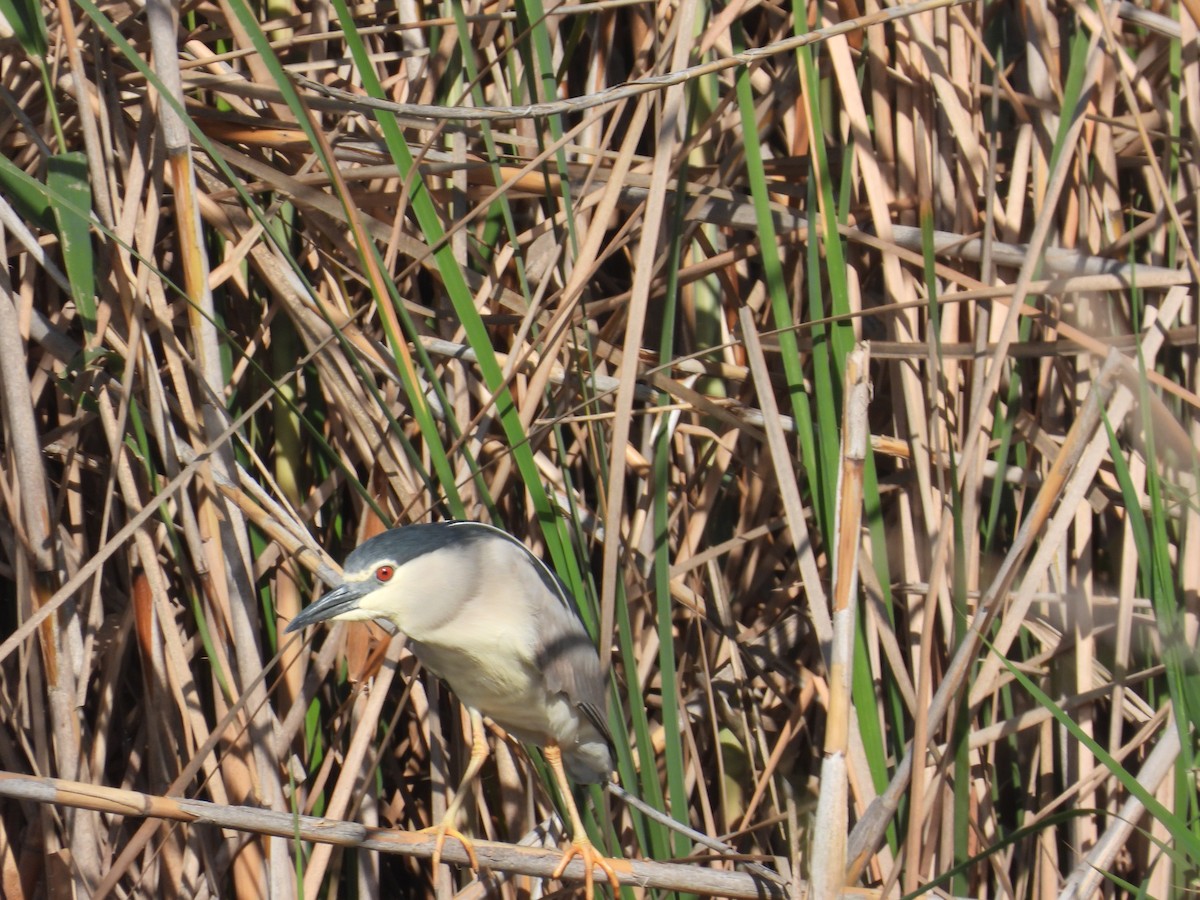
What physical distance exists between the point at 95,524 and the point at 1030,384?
1432mm

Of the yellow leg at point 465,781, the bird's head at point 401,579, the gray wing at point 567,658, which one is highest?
the bird's head at point 401,579

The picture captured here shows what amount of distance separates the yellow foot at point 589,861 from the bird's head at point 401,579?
13.3 inches

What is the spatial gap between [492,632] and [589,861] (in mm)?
332

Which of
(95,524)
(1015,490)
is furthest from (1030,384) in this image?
(95,524)

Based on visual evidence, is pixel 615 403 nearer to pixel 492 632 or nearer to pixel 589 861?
pixel 492 632

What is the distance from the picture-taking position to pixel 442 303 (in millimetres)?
1780

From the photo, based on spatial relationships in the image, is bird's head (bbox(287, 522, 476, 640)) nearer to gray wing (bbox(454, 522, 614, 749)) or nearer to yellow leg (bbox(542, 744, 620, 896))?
gray wing (bbox(454, 522, 614, 749))

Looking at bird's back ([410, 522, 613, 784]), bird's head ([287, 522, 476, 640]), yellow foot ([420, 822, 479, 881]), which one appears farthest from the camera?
bird's back ([410, 522, 613, 784])

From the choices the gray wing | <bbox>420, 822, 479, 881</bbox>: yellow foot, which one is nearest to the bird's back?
the gray wing

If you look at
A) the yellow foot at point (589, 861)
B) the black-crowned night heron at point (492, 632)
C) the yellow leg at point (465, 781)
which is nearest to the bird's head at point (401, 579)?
the black-crowned night heron at point (492, 632)

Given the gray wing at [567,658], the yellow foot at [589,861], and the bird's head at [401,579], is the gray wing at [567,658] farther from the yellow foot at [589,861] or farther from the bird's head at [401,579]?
the yellow foot at [589,861]

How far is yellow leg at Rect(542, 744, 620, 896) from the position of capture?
4.67 feet

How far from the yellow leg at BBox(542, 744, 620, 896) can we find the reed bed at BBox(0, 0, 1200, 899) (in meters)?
0.06

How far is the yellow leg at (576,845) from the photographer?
4.67 feet
